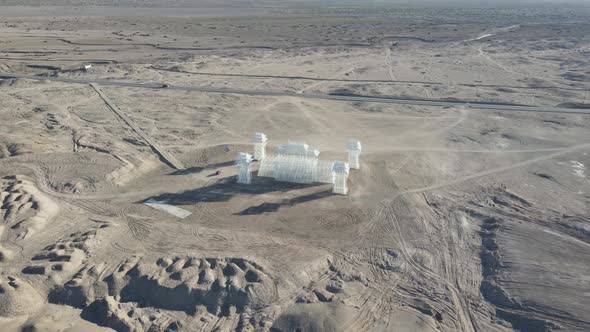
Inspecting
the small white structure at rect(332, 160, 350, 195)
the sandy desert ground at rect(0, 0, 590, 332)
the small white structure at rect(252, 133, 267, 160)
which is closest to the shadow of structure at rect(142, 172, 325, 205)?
the sandy desert ground at rect(0, 0, 590, 332)

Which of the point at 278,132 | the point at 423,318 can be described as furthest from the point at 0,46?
the point at 423,318

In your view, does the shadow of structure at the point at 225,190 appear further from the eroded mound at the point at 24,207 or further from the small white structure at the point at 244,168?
the eroded mound at the point at 24,207

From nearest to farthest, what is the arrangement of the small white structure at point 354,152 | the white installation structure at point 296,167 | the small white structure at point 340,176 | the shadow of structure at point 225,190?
the shadow of structure at point 225,190 < the small white structure at point 340,176 < the white installation structure at point 296,167 < the small white structure at point 354,152

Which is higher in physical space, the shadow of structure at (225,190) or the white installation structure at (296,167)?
the white installation structure at (296,167)

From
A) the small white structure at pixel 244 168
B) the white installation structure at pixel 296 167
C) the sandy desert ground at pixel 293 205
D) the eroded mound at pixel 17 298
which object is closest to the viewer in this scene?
the eroded mound at pixel 17 298

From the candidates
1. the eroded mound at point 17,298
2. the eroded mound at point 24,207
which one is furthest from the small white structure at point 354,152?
the eroded mound at point 17,298

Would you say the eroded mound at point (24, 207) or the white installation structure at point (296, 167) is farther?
the white installation structure at point (296, 167)
